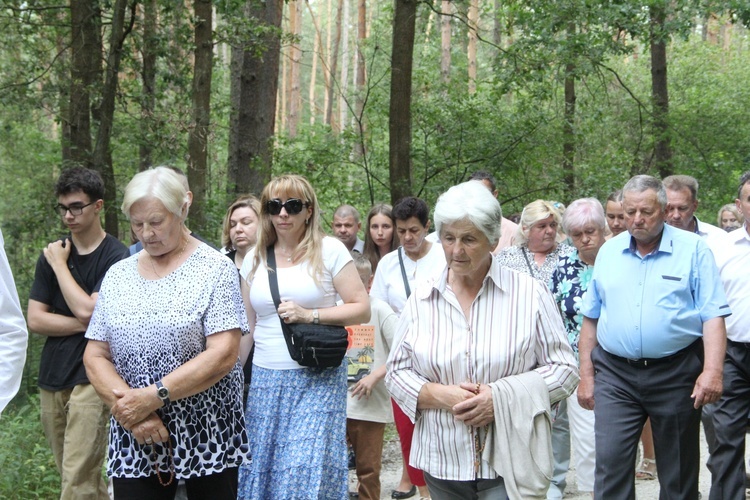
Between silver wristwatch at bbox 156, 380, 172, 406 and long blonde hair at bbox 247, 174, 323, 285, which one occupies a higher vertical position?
long blonde hair at bbox 247, 174, 323, 285

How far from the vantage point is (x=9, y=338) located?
342 cm

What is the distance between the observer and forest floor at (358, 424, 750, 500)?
23.8 ft

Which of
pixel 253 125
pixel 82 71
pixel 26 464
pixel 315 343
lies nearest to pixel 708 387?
pixel 315 343

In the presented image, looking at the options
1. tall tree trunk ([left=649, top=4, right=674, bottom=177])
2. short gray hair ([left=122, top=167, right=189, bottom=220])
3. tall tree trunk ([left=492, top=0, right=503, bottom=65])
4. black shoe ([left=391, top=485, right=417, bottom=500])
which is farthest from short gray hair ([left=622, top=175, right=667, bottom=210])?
tall tree trunk ([left=649, top=4, right=674, bottom=177])

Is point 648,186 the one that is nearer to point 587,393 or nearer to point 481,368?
point 587,393

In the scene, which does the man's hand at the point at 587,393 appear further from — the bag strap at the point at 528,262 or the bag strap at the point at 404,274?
the bag strap at the point at 404,274

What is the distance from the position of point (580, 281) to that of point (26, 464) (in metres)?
4.48

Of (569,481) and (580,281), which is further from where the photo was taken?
(569,481)

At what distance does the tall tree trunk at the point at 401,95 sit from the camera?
475 inches

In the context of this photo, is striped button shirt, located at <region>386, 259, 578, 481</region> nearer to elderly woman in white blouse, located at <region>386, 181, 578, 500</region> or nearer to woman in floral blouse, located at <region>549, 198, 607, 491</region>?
elderly woman in white blouse, located at <region>386, 181, 578, 500</region>

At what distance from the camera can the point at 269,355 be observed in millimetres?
5145

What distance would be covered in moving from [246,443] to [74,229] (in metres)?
1.99

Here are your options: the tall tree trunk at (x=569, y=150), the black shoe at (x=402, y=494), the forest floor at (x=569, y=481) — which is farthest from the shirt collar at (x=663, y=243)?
the tall tree trunk at (x=569, y=150)

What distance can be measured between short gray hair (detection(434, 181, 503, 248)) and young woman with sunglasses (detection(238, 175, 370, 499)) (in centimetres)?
141
